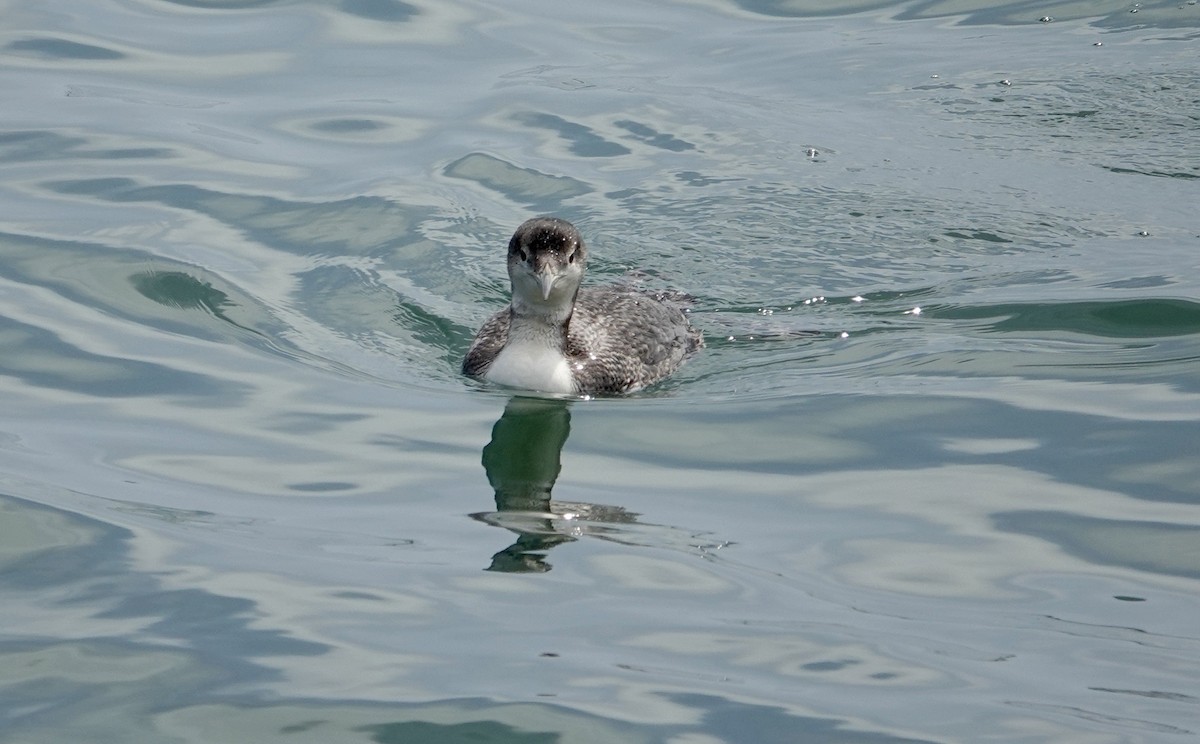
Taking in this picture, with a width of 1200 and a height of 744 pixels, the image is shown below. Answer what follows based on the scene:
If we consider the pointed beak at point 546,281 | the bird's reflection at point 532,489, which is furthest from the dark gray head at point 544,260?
the bird's reflection at point 532,489

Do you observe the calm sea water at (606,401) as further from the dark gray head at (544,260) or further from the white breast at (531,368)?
the dark gray head at (544,260)

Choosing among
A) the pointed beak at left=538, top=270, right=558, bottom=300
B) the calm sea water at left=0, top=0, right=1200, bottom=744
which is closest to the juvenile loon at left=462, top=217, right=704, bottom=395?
the pointed beak at left=538, top=270, right=558, bottom=300

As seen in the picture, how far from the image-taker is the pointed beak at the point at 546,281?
9.80m

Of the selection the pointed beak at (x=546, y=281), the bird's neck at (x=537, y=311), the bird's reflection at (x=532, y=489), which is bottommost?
the bird's reflection at (x=532, y=489)

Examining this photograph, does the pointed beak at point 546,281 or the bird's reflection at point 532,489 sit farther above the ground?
the pointed beak at point 546,281

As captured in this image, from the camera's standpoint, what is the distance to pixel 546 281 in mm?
9812

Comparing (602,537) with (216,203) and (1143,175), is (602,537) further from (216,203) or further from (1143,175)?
(1143,175)

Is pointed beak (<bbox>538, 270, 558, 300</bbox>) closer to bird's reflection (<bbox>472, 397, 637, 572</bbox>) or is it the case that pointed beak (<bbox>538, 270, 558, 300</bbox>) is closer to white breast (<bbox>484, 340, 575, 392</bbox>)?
white breast (<bbox>484, 340, 575, 392</bbox>)

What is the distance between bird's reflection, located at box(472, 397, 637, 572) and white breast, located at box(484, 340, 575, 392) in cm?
12

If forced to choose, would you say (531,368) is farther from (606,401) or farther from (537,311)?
(606,401)

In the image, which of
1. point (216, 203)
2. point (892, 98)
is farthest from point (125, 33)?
point (892, 98)

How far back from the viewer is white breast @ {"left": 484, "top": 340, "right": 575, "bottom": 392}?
10.1 meters

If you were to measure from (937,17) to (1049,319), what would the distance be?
8.55m

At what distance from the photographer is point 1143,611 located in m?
6.84
